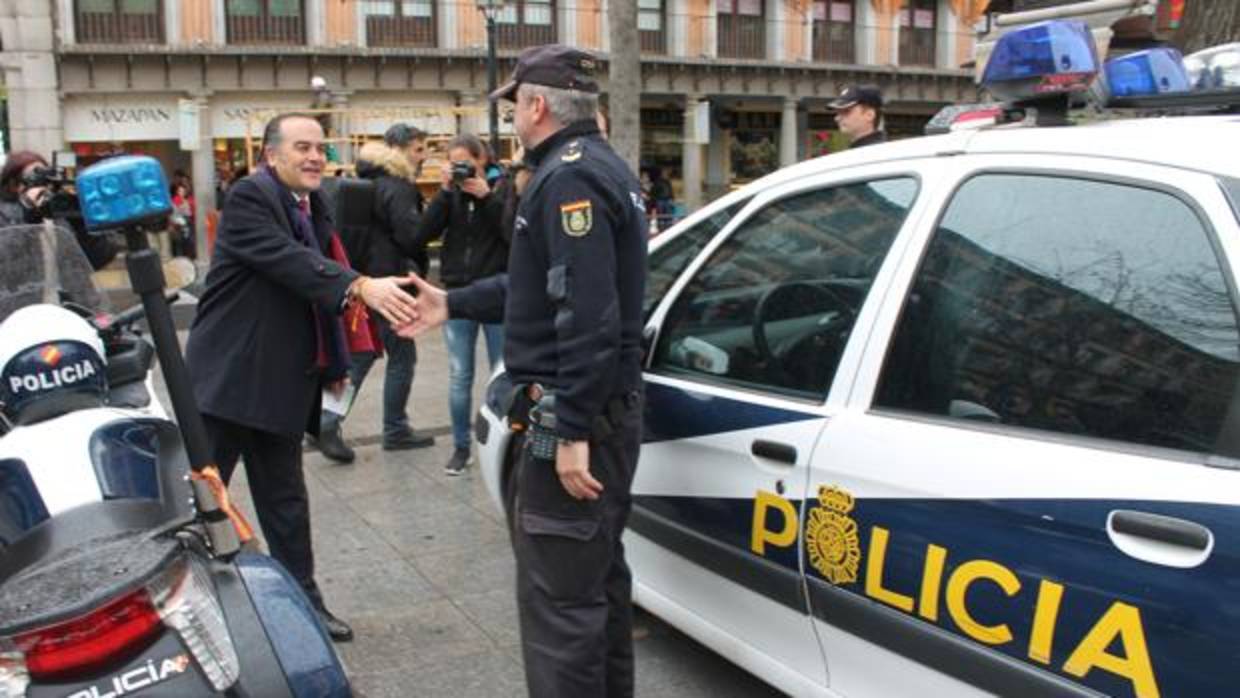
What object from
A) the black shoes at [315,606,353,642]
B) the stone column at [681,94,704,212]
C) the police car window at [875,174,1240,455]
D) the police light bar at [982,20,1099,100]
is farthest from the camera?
the stone column at [681,94,704,212]

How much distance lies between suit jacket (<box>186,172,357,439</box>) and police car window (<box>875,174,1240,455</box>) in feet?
5.95

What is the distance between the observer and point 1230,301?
1999mm

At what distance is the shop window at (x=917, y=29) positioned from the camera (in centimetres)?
3356

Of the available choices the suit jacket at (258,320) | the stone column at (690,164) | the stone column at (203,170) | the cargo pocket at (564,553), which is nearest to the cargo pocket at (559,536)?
the cargo pocket at (564,553)

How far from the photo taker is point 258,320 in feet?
11.7

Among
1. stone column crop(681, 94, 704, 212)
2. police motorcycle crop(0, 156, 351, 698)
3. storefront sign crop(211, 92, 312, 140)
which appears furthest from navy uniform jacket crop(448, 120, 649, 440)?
stone column crop(681, 94, 704, 212)

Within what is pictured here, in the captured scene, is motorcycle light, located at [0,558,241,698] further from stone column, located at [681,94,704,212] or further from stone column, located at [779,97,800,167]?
stone column, located at [779,97,800,167]

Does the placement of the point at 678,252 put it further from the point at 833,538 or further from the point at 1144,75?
the point at 1144,75

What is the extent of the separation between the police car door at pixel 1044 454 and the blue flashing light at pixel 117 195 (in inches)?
63.6

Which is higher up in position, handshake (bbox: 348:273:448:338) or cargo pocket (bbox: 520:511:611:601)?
handshake (bbox: 348:273:448:338)

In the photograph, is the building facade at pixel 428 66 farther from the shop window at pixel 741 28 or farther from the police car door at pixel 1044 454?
the police car door at pixel 1044 454

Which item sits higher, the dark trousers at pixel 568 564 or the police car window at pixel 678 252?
the police car window at pixel 678 252

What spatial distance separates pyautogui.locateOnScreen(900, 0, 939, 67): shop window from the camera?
33562 millimetres

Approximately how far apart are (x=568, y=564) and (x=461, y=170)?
3309 mm
